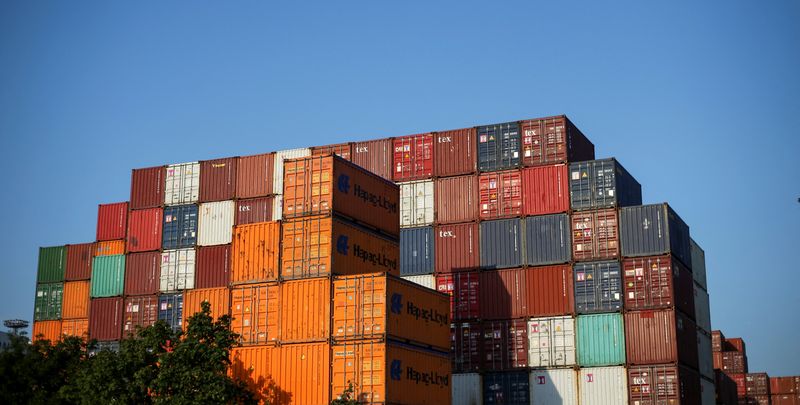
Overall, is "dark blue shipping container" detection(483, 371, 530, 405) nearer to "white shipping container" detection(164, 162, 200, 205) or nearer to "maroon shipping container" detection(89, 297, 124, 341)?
"white shipping container" detection(164, 162, 200, 205)

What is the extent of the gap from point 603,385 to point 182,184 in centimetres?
3379

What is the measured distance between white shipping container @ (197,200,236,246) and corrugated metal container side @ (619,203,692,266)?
27.2m

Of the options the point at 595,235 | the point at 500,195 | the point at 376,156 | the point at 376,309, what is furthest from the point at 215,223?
the point at 595,235

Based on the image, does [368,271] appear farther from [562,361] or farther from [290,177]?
[562,361]

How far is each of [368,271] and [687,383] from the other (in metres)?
22.0

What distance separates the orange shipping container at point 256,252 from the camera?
50625 millimetres

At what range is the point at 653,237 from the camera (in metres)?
59.0

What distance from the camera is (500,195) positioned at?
210 ft

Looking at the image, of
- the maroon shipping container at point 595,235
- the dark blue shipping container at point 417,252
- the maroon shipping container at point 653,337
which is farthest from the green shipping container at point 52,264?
the maroon shipping container at point 653,337

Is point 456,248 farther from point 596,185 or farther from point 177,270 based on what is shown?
point 177,270

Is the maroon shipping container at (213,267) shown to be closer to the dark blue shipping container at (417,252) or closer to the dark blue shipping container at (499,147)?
the dark blue shipping container at (417,252)

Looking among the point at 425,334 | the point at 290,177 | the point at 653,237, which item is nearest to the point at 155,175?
the point at 290,177

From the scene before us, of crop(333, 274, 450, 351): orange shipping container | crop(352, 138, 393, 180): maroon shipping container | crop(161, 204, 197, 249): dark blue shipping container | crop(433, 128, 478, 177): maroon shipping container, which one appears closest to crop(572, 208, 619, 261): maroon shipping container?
crop(433, 128, 478, 177): maroon shipping container

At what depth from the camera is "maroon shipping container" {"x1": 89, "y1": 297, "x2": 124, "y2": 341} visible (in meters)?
69.6
